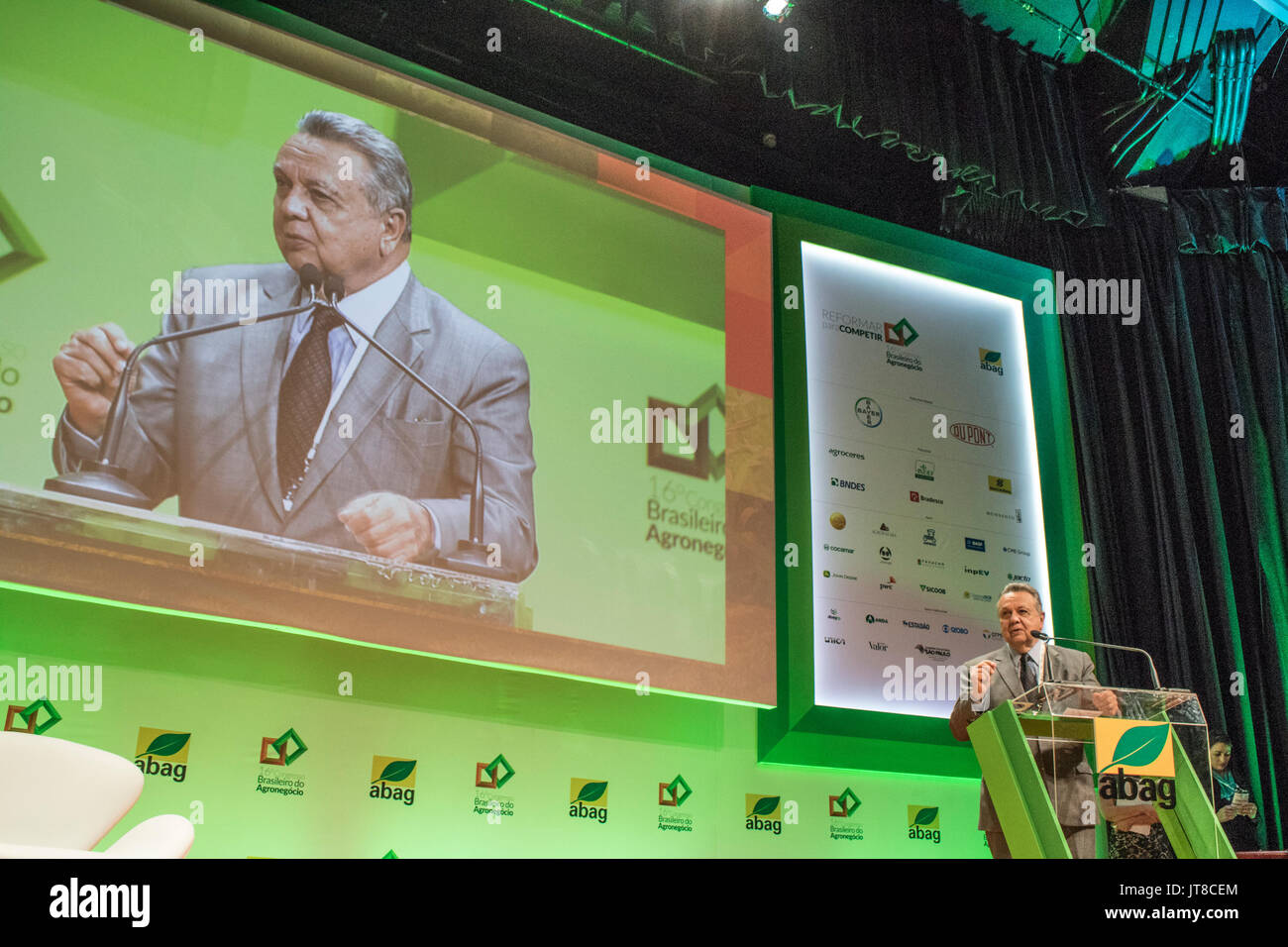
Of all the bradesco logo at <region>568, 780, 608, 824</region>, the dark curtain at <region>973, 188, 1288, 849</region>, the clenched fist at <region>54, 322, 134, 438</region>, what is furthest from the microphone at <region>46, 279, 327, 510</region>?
the dark curtain at <region>973, 188, 1288, 849</region>

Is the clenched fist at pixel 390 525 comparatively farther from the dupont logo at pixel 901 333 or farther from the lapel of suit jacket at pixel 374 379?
the dupont logo at pixel 901 333

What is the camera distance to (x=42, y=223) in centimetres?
306

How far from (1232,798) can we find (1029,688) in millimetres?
2063

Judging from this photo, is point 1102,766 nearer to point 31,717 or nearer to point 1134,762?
point 1134,762

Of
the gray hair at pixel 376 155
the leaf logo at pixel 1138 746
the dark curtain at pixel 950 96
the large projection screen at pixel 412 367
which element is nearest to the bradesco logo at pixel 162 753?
the large projection screen at pixel 412 367

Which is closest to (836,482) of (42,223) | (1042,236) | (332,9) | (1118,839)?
(1042,236)

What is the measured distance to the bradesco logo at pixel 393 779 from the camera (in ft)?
11.1

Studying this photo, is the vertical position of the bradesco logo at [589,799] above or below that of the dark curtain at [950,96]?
below

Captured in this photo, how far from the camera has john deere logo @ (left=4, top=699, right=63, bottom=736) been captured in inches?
115

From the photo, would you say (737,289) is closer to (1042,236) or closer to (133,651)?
(1042,236)

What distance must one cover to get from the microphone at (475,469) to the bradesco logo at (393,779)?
63cm

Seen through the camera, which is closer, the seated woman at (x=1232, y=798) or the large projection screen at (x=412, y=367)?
the large projection screen at (x=412, y=367)

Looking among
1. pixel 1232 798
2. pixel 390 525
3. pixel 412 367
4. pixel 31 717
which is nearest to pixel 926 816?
pixel 1232 798
